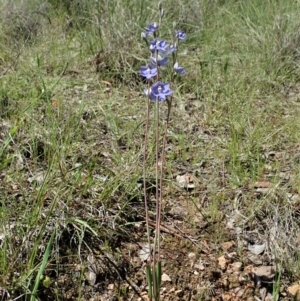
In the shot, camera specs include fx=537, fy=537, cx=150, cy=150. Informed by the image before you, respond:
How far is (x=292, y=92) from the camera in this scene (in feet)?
10.9

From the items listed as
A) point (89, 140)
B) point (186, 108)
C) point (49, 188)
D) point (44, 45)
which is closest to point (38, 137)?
point (89, 140)

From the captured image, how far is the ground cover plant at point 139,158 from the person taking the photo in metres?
1.97

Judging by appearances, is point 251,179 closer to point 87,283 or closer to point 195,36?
point 87,283

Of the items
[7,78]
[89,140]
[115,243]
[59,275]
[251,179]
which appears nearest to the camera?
[59,275]

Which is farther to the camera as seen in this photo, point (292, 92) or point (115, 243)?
point (292, 92)

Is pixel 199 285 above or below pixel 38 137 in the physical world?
below

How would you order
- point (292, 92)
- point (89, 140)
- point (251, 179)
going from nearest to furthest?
point (251, 179) → point (89, 140) → point (292, 92)

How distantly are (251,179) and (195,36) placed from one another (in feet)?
5.46

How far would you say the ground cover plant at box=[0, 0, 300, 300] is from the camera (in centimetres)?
197

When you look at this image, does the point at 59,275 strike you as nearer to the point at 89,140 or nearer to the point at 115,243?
the point at 115,243

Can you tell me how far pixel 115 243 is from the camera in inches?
82.4

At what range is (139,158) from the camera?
249 cm

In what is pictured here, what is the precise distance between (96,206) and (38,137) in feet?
1.88

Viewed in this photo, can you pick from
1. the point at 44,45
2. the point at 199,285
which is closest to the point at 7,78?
the point at 44,45
